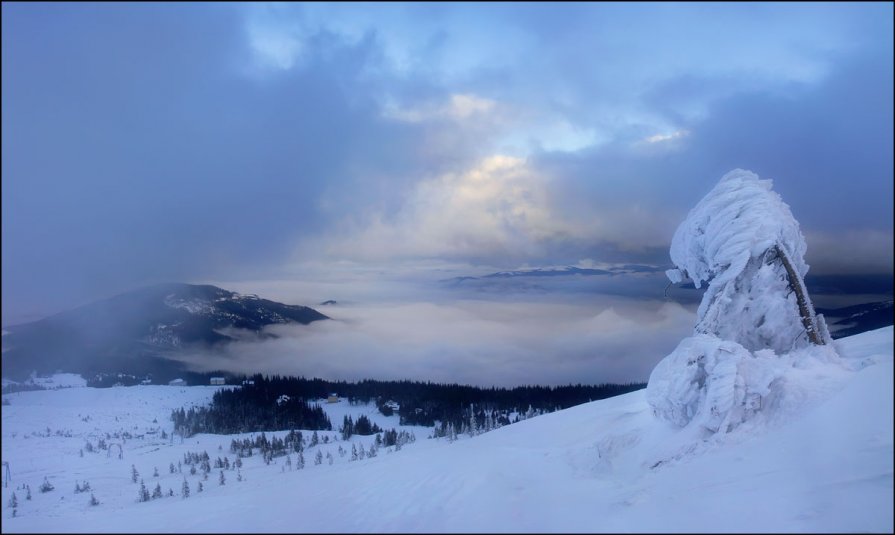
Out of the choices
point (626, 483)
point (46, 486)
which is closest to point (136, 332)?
point (46, 486)

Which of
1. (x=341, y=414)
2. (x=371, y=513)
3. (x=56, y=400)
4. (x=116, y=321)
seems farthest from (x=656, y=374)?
(x=341, y=414)

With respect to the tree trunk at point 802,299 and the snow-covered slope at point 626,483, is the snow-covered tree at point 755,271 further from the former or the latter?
the snow-covered slope at point 626,483

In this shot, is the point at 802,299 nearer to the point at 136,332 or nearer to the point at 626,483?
the point at 626,483

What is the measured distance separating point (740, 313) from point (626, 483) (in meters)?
4.58

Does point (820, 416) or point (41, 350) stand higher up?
point (41, 350)

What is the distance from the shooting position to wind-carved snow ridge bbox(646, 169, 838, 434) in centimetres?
950

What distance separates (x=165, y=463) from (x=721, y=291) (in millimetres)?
26550

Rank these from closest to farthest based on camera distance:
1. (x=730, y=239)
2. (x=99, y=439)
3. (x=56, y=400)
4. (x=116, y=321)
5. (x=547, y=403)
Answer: (x=730, y=239) < (x=116, y=321) < (x=56, y=400) < (x=99, y=439) < (x=547, y=403)

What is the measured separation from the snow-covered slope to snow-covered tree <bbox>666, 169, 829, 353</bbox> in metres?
1.05

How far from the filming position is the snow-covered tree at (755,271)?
10898 mm

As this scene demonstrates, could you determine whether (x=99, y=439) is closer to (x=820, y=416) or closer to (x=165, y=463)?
(x=165, y=463)

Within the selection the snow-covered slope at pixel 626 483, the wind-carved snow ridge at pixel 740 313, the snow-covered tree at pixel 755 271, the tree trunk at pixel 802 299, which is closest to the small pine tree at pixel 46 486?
the snow-covered slope at pixel 626 483

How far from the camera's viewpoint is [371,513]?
8.86m

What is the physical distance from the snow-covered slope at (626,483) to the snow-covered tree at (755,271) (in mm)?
1047
